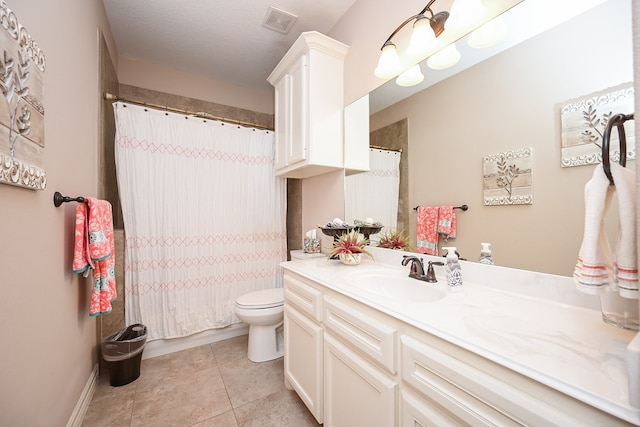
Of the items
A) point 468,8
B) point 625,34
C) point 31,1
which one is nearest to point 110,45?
point 31,1

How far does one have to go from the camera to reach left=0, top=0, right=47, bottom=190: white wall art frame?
2.48 feet

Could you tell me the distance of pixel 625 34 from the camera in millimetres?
752

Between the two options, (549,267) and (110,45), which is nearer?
(549,267)

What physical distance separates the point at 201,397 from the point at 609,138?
7.33 ft

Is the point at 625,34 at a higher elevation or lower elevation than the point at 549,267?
higher

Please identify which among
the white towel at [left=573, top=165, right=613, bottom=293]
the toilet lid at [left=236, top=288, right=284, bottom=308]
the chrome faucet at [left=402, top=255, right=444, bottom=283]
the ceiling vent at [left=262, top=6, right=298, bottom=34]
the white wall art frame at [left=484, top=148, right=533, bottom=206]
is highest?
the ceiling vent at [left=262, top=6, right=298, bottom=34]

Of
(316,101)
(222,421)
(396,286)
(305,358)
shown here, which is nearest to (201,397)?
(222,421)

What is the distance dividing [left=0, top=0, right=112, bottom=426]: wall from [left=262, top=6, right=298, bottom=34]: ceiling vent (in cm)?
115

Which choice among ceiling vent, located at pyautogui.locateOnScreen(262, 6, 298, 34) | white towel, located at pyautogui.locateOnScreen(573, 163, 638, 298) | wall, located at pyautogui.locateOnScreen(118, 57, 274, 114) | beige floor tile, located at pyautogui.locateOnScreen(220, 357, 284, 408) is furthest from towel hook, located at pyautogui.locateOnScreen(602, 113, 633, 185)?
wall, located at pyautogui.locateOnScreen(118, 57, 274, 114)

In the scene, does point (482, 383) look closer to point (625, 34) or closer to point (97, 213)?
point (625, 34)

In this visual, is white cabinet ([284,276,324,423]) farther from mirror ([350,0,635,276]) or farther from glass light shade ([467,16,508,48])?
glass light shade ([467,16,508,48])

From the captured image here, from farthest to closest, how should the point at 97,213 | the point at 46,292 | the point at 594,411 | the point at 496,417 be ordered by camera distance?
the point at 97,213 → the point at 46,292 → the point at 496,417 → the point at 594,411

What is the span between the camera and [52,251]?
1127mm

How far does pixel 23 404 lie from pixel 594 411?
64.5 inches
